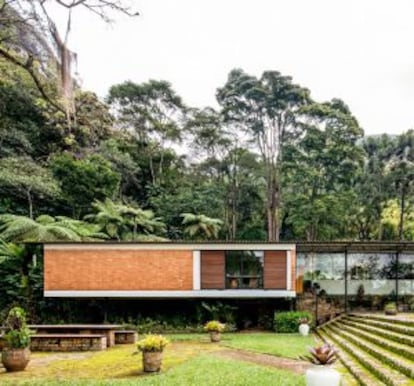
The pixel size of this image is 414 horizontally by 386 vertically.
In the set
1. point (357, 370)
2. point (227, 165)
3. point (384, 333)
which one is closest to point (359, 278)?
point (384, 333)

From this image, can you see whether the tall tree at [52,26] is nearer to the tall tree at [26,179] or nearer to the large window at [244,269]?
the large window at [244,269]

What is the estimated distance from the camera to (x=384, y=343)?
35.6 ft

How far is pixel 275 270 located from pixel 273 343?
4130 mm

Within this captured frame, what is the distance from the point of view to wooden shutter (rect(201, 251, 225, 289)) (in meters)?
18.0

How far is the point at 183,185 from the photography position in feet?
115

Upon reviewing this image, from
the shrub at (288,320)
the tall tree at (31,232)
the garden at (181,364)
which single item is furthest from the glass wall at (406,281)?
the tall tree at (31,232)

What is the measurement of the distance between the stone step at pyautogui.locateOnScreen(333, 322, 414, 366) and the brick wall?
6327mm

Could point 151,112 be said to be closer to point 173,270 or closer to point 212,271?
point 173,270

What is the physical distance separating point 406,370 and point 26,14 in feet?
25.9

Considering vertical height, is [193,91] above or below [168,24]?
above

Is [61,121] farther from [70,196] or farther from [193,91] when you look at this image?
[193,91]

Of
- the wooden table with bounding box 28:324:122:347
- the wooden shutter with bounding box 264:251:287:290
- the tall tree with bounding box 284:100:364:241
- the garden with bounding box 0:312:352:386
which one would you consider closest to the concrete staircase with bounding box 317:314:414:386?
the garden with bounding box 0:312:352:386

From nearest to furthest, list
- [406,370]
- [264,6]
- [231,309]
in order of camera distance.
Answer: [264,6] → [406,370] → [231,309]

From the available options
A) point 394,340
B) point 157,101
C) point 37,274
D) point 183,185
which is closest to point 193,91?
point 157,101
